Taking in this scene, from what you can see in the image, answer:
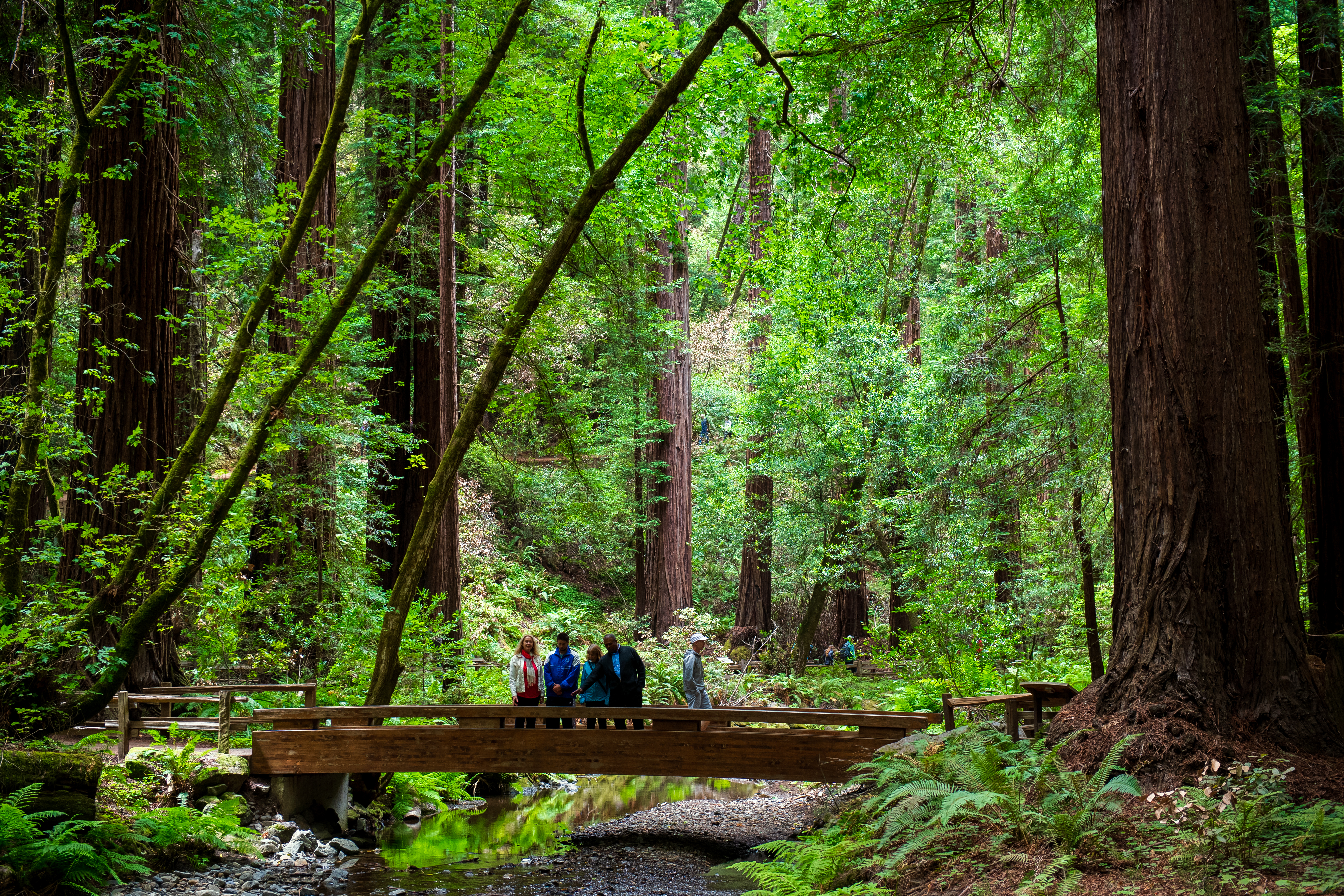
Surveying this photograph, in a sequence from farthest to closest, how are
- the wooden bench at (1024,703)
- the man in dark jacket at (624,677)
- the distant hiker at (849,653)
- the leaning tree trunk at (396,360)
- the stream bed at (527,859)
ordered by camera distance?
1. the distant hiker at (849,653)
2. the leaning tree trunk at (396,360)
3. the man in dark jacket at (624,677)
4. the stream bed at (527,859)
5. the wooden bench at (1024,703)

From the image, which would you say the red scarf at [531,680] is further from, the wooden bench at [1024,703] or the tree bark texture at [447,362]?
the wooden bench at [1024,703]

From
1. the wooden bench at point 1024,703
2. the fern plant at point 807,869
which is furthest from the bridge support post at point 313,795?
the wooden bench at point 1024,703

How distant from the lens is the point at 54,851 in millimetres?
6383

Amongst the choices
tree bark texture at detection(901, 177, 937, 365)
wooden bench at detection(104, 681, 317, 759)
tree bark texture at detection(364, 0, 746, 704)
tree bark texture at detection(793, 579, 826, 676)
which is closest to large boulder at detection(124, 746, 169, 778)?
wooden bench at detection(104, 681, 317, 759)

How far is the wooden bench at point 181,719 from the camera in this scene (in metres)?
9.30

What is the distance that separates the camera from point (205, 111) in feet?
36.3

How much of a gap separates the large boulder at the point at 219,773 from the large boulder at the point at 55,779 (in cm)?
205

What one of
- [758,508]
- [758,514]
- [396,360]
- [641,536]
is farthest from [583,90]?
[641,536]

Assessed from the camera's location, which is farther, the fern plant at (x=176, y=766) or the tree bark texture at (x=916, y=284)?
the tree bark texture at (x=916, y=284)

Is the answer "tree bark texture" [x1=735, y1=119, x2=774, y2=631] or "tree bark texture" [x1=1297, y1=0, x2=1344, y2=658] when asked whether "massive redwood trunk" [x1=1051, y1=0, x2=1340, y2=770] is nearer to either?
"tree bark texture" [x1=1297, y1=0, x2=1344, y2=658]

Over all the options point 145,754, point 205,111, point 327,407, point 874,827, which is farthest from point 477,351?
point 874,827

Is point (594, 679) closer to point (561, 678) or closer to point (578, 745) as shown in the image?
point (561, 678)

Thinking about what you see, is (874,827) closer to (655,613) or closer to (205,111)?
(205,111)

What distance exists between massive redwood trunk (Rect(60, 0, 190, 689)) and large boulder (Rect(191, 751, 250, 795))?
1567 millimetres
